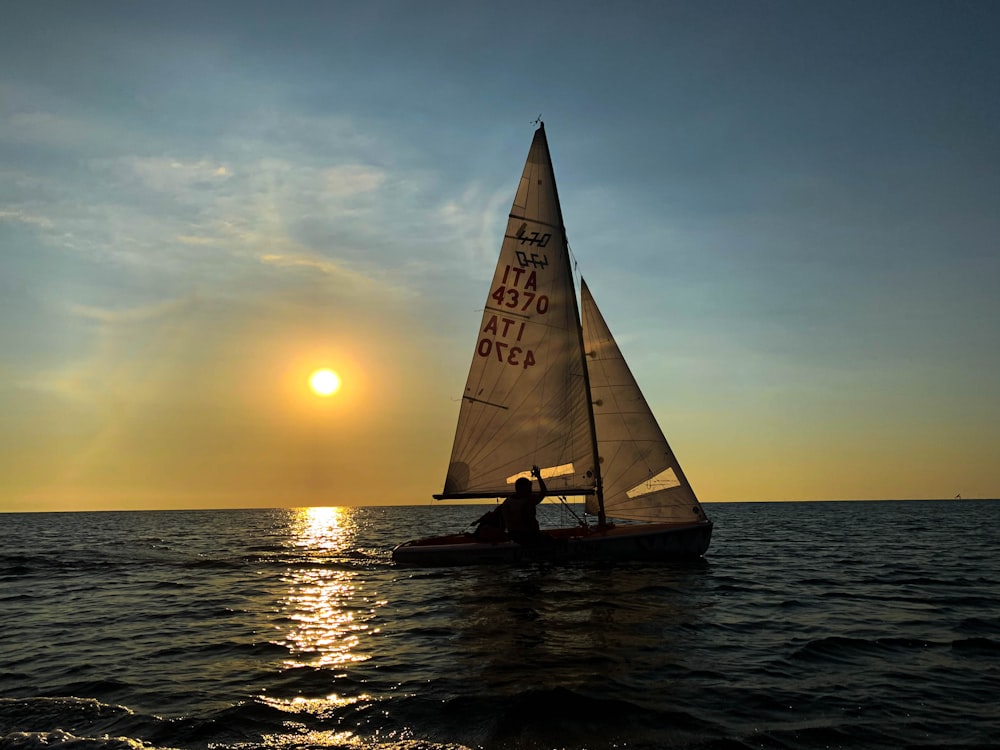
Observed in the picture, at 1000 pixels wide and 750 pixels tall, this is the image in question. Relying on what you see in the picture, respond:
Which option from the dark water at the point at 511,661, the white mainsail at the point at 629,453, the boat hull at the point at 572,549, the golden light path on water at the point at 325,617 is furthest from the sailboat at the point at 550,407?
the golden light path on water at the point at 325,617

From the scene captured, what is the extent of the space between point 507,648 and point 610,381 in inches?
558

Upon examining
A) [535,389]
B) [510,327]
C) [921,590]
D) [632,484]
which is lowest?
[921,590]

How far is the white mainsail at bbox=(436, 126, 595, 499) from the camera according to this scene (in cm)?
2459

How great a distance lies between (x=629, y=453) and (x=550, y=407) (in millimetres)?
3196

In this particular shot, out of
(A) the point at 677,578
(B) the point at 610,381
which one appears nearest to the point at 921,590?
(A) the point at 677,578

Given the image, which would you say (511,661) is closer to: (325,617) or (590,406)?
(325,617)

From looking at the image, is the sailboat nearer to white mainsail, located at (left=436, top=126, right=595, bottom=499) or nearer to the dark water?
white mainsail, located at (left=436, top=126, right=595, bottom=499)

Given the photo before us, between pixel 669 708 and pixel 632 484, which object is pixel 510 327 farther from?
pixel 669 708

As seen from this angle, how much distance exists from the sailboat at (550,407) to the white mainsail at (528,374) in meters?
0.04

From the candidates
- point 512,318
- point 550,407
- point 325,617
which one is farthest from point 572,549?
point 325,617

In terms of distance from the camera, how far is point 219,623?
15.3 m

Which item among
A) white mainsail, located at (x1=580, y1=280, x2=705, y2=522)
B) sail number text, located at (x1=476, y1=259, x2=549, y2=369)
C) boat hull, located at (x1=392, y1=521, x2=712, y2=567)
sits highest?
sail number text, located at (x1=476, y1=259, x2=549, y2=369)

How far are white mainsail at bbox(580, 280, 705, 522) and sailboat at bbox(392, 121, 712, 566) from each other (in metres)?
0.04

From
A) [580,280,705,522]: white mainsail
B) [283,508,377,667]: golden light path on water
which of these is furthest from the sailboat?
[283,508,377,667]: golden light path on water
